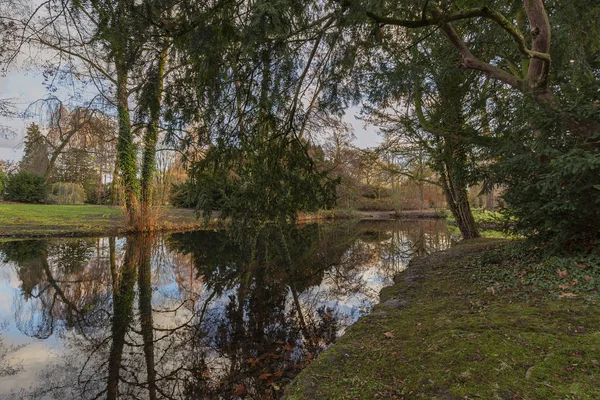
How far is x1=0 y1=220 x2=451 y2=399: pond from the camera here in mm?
2947

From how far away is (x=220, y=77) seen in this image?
3.40 meters

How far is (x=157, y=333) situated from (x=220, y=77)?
10.3 ft

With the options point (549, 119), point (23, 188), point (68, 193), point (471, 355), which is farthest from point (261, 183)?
point (68, 193)

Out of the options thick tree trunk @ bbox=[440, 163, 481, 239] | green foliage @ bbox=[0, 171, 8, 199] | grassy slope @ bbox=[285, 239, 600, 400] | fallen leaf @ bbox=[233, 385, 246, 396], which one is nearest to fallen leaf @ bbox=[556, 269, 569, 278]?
grassy slope @ bbox=[285, 239, 600, 400]

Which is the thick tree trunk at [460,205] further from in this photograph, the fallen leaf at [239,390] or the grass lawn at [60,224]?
the grass lawn at [60,224]

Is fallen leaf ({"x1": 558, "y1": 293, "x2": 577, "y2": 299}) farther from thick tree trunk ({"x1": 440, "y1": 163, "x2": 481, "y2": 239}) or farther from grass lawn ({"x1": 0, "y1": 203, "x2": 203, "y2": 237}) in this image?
grass lawn ({"x1": 0, "y1": 203, "x2": 203, "y2": 237})

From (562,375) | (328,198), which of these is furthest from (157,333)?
(562,375)

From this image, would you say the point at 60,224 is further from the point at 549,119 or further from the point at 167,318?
the point at 549,119

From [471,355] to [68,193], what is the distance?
29076 millimetres

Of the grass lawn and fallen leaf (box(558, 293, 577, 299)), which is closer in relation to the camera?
fallen leaf (box(558, 293, 577, 299))

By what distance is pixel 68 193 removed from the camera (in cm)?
2434

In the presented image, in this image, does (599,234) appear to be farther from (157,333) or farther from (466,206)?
(157,333)

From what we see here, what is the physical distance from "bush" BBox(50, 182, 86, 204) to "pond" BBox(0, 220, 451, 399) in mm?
17142

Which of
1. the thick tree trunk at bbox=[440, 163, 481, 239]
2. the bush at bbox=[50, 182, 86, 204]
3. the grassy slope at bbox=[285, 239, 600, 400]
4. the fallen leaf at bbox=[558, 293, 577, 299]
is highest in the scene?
the bush at bbox=[50, 182, 86, 204]
